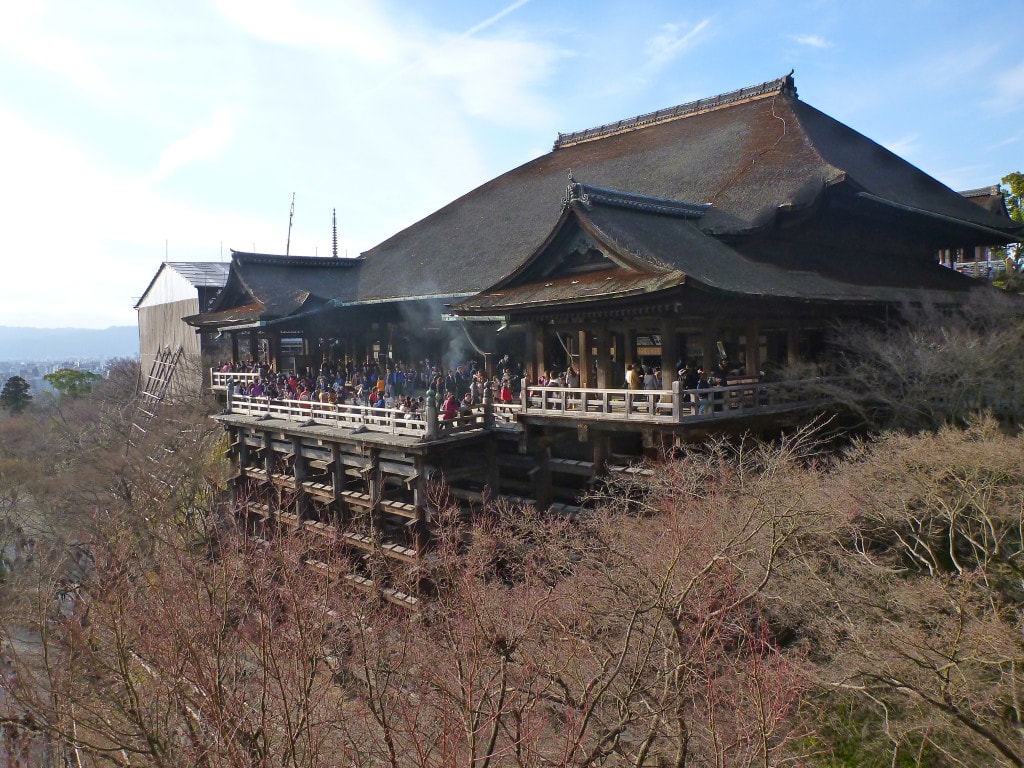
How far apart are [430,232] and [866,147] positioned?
50.2 ft

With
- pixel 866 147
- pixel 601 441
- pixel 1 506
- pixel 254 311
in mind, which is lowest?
pixel 1 506

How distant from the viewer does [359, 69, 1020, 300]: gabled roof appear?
57.6 ft

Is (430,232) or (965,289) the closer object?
(965,289)

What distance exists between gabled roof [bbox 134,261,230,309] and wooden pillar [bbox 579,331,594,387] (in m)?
22.8

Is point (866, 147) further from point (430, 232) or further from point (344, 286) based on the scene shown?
point (344, 286)

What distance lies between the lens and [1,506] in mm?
28844

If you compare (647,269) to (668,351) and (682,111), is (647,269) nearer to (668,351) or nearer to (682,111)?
(668,351)

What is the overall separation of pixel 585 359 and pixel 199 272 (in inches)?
1019

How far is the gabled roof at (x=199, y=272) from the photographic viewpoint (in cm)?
3250

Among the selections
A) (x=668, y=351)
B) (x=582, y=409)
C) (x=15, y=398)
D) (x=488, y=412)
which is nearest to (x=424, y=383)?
(x=488, y=412)

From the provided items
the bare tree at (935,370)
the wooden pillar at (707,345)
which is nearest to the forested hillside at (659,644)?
the bare tree at (935,370)

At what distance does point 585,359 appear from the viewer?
14992 mm

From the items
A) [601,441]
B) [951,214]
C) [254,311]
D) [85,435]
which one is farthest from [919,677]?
[85,435]

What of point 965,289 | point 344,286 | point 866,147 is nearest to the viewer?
point 965,289
